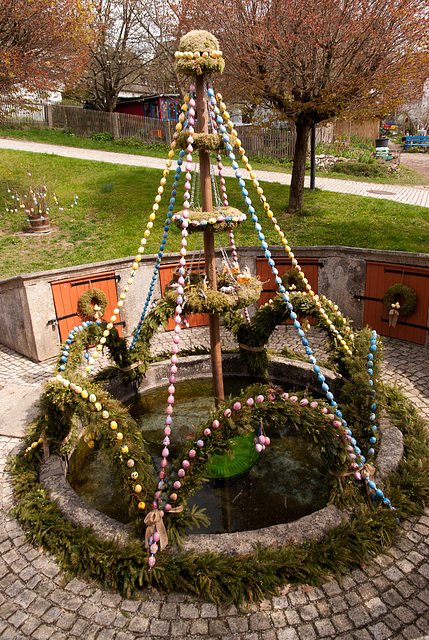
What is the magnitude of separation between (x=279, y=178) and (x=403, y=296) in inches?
445

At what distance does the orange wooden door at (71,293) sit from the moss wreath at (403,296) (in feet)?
19.1

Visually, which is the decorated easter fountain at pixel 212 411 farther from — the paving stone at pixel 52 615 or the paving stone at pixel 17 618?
the paving stone at pixel 17 618

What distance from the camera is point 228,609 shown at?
13.6 ft

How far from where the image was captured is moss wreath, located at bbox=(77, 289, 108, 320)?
9992 mm

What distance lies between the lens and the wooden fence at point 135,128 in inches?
952

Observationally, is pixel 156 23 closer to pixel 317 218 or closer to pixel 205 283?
pixel 317 218

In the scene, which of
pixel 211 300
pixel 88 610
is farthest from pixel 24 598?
pixel 211 300

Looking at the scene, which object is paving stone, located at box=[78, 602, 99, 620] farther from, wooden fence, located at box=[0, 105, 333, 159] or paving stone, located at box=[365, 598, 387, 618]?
wooden fence, located at box=[0, 105, 333, 159]

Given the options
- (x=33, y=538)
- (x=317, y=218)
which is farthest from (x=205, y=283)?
(x=317, y=218)

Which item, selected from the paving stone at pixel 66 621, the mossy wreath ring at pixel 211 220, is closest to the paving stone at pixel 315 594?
the paving stone at pixel 66 621

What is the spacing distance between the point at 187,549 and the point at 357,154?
25.2 meters

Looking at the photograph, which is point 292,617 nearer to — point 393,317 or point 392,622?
point 392,622

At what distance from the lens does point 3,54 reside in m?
12.7

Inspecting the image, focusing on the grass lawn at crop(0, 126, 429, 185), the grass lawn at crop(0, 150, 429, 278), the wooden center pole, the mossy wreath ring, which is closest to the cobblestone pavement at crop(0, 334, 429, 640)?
the wooden center pole
